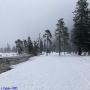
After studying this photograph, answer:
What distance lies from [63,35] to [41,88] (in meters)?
70.1

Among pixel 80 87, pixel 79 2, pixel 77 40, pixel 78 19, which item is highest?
pixel 79 2

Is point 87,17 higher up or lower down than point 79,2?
lower down

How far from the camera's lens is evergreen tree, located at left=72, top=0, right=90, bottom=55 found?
5456 cm

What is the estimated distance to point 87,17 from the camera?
57.6m

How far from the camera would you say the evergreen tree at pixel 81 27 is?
179ft

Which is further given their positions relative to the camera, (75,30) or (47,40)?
(47,40)

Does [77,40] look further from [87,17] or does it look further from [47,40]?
[47,40]

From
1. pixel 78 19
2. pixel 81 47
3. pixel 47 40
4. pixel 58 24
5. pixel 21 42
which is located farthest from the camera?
pixel 21 42

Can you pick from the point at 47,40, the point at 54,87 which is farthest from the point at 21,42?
the point at 54,87

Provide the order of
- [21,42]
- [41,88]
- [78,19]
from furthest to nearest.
→ [21,42]
[78,19]
[41,88]

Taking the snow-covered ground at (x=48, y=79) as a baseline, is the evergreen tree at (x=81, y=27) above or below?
above

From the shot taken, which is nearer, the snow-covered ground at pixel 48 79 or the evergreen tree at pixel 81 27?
the snow-covered ground at pixel 48 79

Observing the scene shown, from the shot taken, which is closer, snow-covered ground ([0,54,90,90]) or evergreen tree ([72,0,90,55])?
snow-covered ground ([0,54,90,90])

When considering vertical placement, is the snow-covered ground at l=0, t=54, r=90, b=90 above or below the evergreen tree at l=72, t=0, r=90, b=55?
below
